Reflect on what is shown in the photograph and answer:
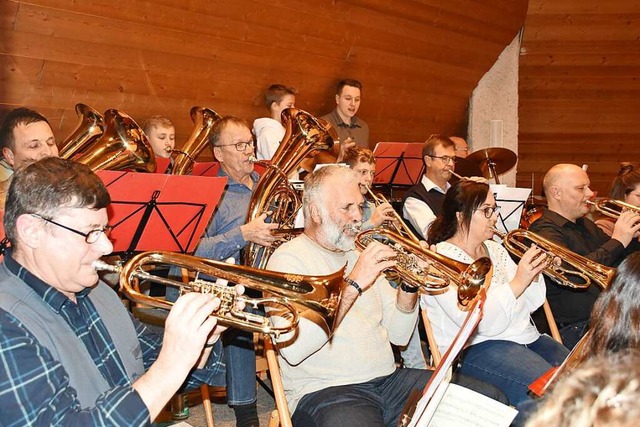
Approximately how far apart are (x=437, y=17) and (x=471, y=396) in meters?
6.01

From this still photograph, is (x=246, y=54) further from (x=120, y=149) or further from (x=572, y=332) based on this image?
(x=572, y=332)

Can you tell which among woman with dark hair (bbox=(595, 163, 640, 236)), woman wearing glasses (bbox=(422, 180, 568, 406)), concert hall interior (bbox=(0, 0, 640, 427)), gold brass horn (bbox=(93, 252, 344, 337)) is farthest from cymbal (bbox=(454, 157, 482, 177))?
gold brass horn (bbox=(93, 252, 344, 337))

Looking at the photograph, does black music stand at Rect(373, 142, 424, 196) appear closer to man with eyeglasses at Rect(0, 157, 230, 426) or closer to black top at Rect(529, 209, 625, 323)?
black top at Rect(529, 209, 625, 323)

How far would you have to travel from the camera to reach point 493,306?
327cm

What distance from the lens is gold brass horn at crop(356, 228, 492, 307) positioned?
9.64 ft

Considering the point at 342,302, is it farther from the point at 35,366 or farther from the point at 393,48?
the point at 393,48

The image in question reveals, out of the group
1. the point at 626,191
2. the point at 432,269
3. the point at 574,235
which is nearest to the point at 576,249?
the point at 574,235

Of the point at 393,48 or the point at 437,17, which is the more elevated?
the point at 437,17

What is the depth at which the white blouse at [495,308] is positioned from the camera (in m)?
3.27

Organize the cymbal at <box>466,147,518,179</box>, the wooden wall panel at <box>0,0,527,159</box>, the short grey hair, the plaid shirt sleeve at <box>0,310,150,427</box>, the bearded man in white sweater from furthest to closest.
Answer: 1. the cymbal at <box>466,147,518,179</box>
2. the wooden wall panel at <box>0,0,527,159</box>
3. the short grey hair
4. the bearded man in white sweater
5. the plaid shirt sleeve at <box>0,310,150,427</box>

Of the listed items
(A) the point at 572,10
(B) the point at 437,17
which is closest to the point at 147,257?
(B) the point at 437,17

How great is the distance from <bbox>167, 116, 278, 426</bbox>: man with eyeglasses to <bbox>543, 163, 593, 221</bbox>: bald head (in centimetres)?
186

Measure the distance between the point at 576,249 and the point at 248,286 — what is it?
2.66 m

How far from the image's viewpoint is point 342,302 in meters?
2.75
